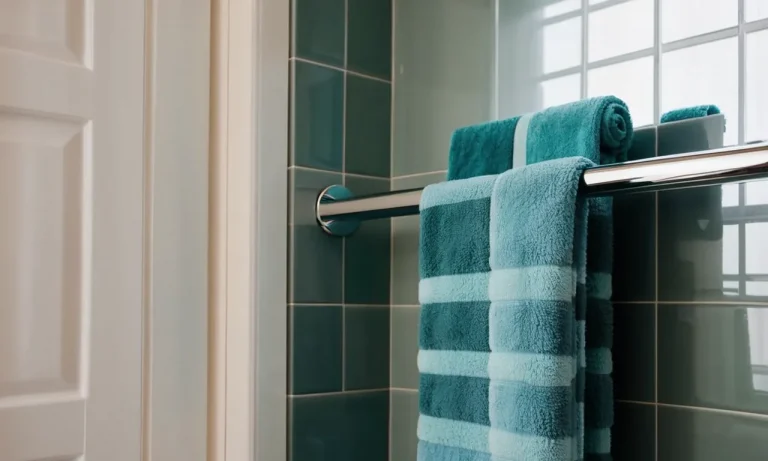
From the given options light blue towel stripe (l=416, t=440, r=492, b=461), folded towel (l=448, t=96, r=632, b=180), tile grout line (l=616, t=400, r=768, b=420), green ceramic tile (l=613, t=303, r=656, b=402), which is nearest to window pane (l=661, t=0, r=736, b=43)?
folded towel (l=448, t=96, r=632, b=180)

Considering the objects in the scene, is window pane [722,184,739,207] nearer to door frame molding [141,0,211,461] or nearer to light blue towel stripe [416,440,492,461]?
light blue towel stripe [416,440,492,461]

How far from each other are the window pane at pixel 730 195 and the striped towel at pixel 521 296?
0.41 feet

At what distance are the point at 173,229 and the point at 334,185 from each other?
248mm

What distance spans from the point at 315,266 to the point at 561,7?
0.51m

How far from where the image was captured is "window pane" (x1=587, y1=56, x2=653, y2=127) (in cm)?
104

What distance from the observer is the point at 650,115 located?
1034 mm

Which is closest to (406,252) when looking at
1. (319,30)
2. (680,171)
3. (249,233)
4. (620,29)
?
(249,233)

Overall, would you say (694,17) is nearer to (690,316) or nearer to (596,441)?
(690,316)

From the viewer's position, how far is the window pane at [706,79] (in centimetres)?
95

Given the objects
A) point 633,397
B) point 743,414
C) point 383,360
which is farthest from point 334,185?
point 743,414

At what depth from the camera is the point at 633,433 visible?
3.35 feet

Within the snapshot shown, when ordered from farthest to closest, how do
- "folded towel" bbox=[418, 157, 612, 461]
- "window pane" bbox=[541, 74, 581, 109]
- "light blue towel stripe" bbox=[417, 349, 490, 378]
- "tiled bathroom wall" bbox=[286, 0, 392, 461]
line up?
"tiled bathroom wall" bbox=[286, 0, 392, 461] → "window pane" bbox=[541, 74, 581, 109] → "light blue towel stripe" bbox=[417, 349, 490, 378] → "folded towel" bbox=[418, 157, 612, 461]

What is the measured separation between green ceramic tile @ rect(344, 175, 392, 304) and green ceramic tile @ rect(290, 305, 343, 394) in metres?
0.05

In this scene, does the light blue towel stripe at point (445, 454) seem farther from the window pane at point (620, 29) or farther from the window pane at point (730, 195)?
the window pane at point (620, 29)
